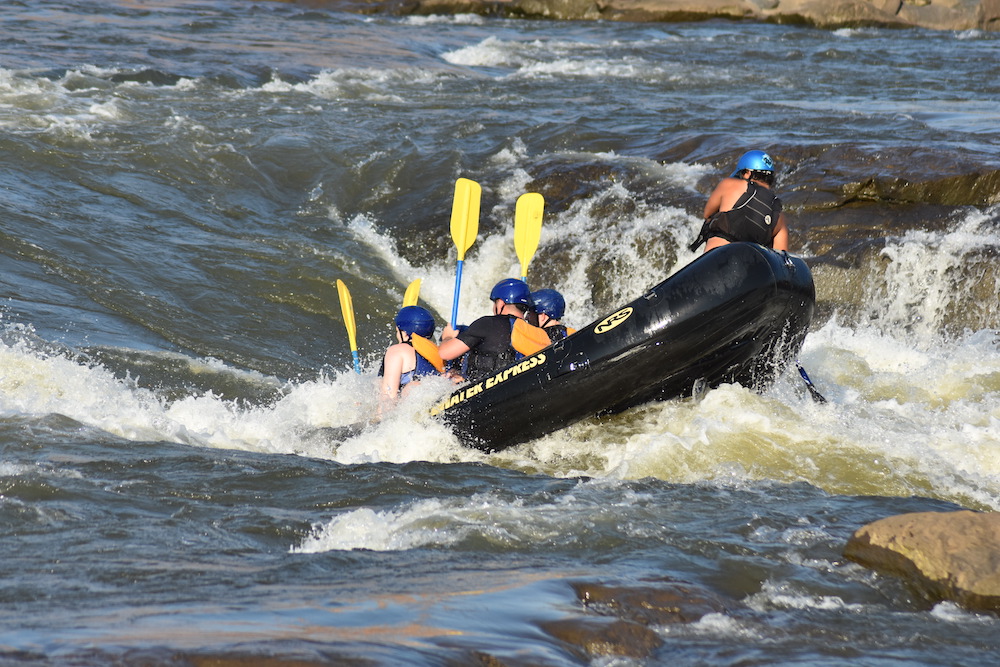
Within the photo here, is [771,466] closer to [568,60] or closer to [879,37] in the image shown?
[568,60]

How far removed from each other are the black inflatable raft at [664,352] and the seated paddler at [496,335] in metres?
0.28

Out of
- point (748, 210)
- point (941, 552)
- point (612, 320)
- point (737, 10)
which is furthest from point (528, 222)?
point (737, 10)

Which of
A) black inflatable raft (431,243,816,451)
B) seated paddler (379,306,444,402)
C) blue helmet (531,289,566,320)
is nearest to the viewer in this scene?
black inflatable raft (431,243,816,451)

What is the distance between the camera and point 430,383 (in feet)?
22.0

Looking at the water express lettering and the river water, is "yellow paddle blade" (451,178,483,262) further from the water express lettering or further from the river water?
the water express lettering

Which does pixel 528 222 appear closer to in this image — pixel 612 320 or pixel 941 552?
pixel 612 320

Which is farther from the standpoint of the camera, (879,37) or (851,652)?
(879,37)

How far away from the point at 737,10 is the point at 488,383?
69.5 ft

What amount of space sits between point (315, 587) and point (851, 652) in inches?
68.0

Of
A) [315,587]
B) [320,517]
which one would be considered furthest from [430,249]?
[315,587]

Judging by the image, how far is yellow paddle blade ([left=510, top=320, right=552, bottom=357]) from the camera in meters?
6.48

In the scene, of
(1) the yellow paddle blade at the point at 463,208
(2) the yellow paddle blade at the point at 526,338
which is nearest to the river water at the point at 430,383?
(2) the yellow paddle blade at the point at 526,338

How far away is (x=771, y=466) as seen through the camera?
19.1 ft

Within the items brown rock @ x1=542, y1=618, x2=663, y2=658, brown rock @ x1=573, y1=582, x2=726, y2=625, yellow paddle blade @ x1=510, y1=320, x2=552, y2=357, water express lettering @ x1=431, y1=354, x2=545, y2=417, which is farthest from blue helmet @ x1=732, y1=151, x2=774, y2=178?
brown rock @ x1=542, y1=618, x2=663, y2=658
